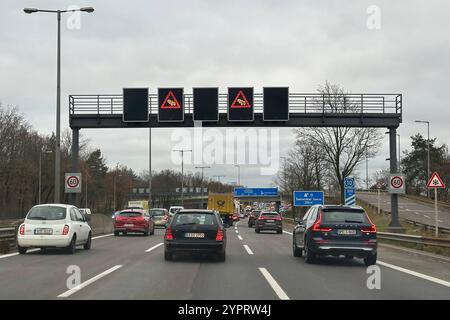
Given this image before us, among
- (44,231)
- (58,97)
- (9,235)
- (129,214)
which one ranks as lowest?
(9,235)

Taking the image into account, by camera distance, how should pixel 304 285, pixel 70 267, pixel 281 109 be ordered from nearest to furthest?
pixel 304 285, pixel 70 267, pixel 281 109

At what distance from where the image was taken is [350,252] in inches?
609

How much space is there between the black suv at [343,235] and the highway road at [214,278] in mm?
446

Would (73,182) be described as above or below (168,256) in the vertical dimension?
above

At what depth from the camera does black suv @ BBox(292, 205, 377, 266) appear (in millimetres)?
15500

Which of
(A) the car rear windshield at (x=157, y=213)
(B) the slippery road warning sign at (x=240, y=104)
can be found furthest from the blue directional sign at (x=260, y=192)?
(B) the slippery road warning sign at (x=240, y=104)

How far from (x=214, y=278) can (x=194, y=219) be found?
4.05 metres

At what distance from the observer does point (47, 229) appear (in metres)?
18.1

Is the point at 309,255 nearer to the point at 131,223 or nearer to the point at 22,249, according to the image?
the point at 22,249

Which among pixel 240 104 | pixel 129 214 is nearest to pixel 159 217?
→ pixel 129 214

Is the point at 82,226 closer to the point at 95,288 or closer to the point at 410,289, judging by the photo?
the point at 95,288

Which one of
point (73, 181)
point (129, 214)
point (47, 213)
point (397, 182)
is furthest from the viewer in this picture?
point (129, 214)
